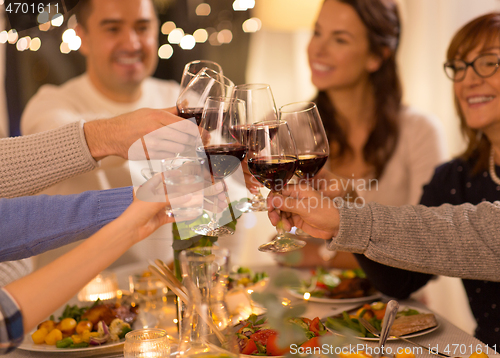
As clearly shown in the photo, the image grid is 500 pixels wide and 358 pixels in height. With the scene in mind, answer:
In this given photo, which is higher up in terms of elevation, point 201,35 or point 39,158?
point 201,35

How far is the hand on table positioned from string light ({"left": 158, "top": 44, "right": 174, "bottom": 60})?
236 centimetres

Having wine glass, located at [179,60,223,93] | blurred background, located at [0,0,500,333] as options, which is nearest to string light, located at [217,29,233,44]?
blurred background, located at [0,0,500,333]

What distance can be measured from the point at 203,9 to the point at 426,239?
268cm

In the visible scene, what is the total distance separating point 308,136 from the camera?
96 centimetres

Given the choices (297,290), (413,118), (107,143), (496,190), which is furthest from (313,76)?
(107,143)

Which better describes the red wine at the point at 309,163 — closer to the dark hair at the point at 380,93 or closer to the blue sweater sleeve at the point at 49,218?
the blue sweater sleeve at the point at 49,218

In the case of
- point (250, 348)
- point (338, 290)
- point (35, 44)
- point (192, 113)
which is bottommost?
point (338, 290)

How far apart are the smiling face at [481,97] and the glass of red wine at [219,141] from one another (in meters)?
0.99

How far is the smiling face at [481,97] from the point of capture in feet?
Answer: 4.62

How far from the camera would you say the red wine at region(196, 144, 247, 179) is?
83cm

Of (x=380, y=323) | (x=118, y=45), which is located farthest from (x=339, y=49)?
(x=380, y=323)

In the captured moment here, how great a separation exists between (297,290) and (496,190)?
75cm

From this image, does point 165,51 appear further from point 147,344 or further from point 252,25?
point 147,344

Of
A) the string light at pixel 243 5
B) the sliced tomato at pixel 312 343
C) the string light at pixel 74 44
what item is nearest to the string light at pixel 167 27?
the string light at pixel 243 5
